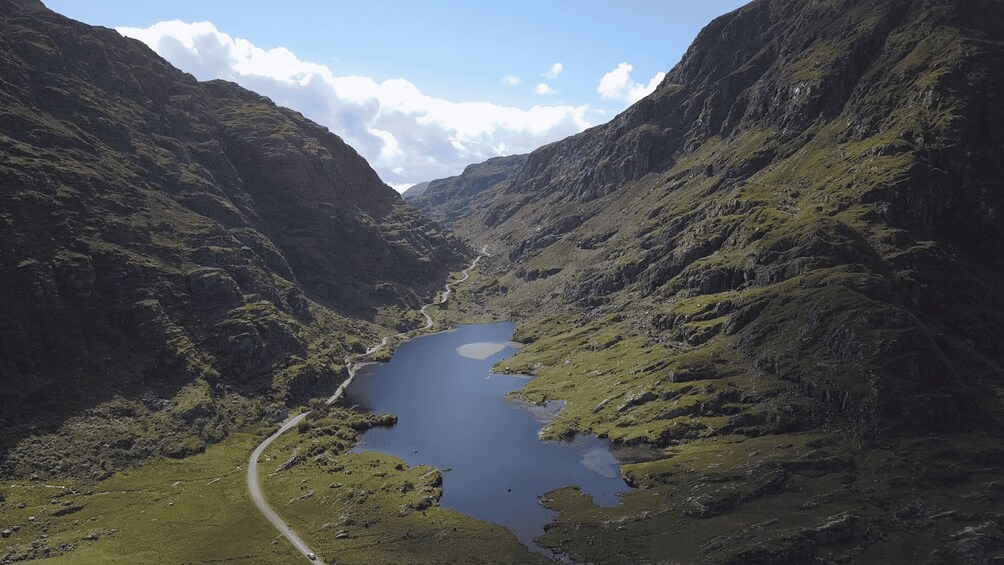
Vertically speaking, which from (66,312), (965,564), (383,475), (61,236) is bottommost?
(965,564)

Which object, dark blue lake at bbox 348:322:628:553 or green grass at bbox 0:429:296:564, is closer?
green grass at bbox 0:429:296:564

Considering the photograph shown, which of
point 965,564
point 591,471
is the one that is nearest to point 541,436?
point 591,471

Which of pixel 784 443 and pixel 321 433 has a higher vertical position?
pixel 321 433

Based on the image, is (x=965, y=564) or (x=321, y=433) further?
(x=321, y=433)

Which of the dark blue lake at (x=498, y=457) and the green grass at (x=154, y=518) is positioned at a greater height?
the green grass at (x=154, y=518)

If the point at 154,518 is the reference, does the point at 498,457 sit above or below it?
below

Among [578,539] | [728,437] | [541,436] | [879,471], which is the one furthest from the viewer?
[541,436]

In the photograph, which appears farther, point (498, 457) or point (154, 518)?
point (498, 457)

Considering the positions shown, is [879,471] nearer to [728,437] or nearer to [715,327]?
[728,437]

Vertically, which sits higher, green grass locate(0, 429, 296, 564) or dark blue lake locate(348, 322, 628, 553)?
green grass locate(0, 429, 296, 564)

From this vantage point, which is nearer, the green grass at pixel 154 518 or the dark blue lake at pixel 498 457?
the green grass at pixel 154 518

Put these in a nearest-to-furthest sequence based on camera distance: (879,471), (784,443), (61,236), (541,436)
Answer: (879,471)
(784,443)
(541,436)
(61,236)
